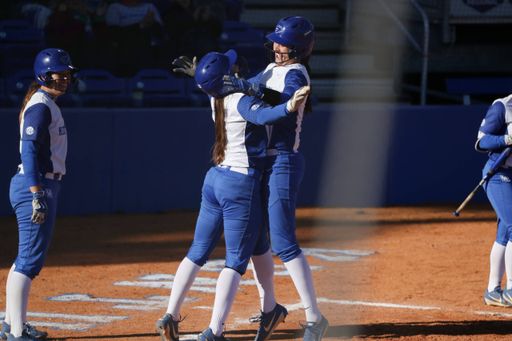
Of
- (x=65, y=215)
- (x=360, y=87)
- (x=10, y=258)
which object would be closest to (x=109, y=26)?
(x=65, y=215)

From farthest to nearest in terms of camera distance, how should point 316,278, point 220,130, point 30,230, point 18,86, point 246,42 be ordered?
point 246,42 < point 18,86 < point 316,278 < point 30,230 < point 220,130

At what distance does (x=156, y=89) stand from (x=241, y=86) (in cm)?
741

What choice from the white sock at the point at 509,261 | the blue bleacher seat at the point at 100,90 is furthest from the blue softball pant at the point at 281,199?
the blue bleacher seat at the point at 100,90

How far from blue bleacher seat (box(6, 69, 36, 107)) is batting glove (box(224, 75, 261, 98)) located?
22.9 ft

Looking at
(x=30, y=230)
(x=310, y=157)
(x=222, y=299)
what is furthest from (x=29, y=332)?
(x=310, y=157)

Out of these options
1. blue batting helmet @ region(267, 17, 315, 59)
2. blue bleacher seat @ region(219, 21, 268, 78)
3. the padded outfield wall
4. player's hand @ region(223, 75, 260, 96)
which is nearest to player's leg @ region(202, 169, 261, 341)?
player's hand @ region(223, 75, 260, 96)

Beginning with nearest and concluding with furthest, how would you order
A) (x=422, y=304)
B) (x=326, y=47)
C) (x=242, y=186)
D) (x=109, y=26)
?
(x=242, y=186), (x=422, y=304), (x=109, y=26), (x=326, y=47)

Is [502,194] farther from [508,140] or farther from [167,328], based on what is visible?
[167,328]

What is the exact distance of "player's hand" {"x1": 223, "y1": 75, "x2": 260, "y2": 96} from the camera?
3787 mm

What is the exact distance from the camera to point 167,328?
13.2 ft

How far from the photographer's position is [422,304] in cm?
535

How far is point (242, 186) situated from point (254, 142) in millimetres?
272

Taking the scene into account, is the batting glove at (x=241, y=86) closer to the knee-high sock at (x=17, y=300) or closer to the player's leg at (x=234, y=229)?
the player's leg at (x=234, y=229)

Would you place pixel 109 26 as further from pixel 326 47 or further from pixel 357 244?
pixel 357 244
